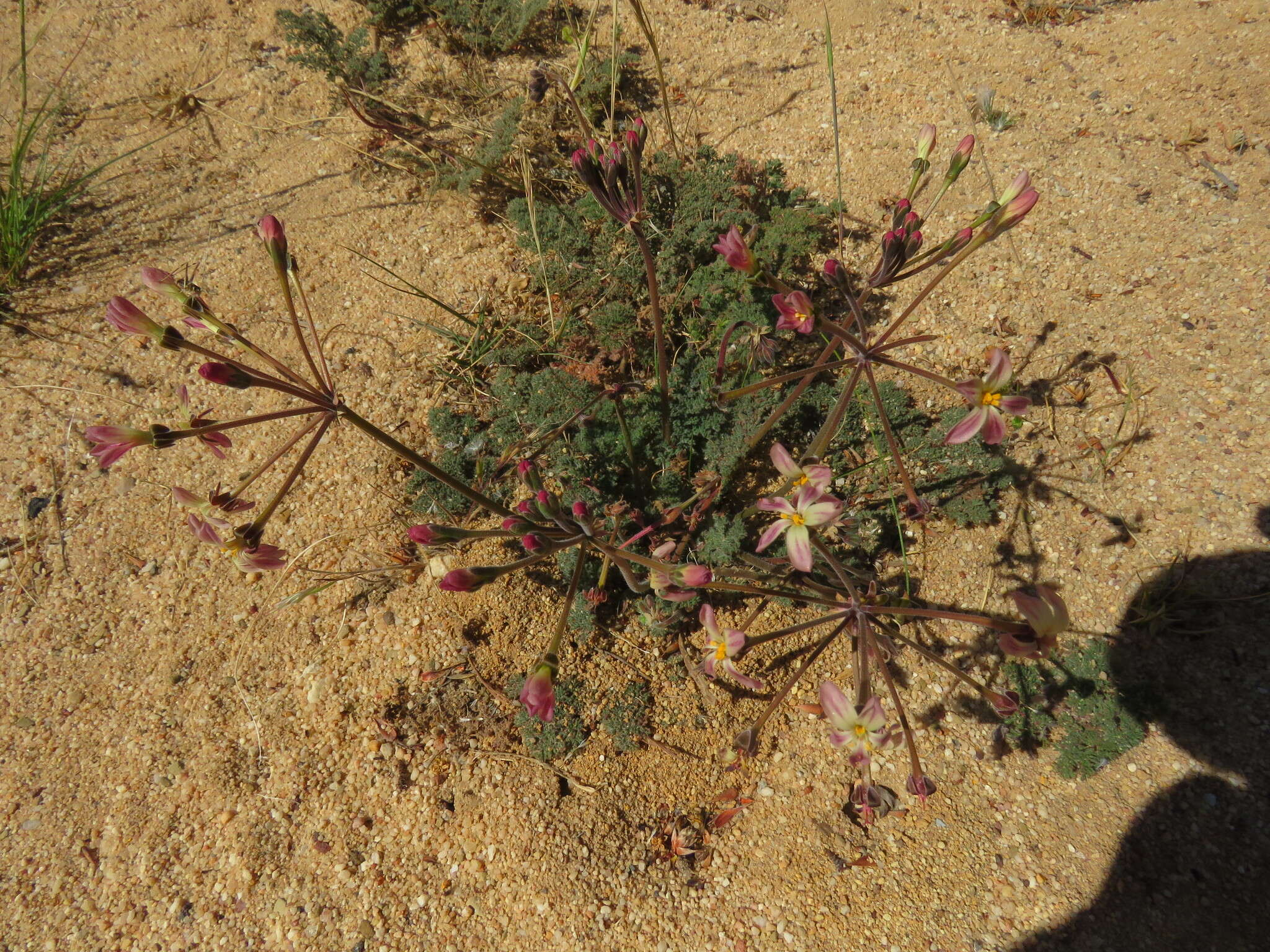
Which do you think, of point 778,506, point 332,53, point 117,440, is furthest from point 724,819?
point 332,53

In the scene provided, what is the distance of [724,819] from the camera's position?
119 inches

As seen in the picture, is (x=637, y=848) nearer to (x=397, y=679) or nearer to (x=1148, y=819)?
(x=397, y=679)

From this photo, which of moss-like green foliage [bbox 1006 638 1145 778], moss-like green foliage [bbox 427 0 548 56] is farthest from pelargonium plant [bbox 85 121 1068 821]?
moss-like green foliage [bbox 427 0 548 56]

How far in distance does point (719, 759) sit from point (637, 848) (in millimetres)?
519

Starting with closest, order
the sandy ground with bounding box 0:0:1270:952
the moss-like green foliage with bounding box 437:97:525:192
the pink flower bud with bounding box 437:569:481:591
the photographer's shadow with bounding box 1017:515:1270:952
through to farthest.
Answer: the pink flower bud with bounding box 437:569:481:591 < the photographer's shadow with bounding box 1017:515:1270:952 < the sandy ground with bounding box 0:0:1270:952 < the moss-like green foliage with bounding box 437:97:525:192

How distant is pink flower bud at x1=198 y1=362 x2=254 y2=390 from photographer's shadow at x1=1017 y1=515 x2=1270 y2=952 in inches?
138

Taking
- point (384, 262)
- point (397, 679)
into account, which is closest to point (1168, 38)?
point (384, 262)

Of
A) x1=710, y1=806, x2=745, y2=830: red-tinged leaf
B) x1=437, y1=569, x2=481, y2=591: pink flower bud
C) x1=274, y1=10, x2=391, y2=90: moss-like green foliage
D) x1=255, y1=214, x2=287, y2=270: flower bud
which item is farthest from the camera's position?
x1=274, y1=10, x2=391, y2=90: moss-like green foliage

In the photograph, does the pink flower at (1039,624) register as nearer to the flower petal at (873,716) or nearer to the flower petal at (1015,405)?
the flower petal at (873,716)

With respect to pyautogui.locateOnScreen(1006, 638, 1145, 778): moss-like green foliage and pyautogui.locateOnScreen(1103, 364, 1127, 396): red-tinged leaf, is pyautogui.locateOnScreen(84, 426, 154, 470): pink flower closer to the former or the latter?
pyautogui.locateOnScreen(1006, 638, 1145, 778): moss-like green foliage

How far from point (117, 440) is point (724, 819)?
269cm

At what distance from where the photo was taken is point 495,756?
10.1 feet

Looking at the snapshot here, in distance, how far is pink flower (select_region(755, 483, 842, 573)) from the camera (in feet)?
7.46

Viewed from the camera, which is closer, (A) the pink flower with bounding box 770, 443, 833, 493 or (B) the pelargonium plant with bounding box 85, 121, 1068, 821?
(B) the pelargonium plant with bounding box 85, 121, 1068, 821
